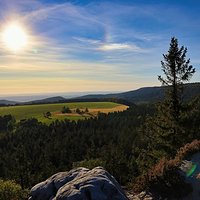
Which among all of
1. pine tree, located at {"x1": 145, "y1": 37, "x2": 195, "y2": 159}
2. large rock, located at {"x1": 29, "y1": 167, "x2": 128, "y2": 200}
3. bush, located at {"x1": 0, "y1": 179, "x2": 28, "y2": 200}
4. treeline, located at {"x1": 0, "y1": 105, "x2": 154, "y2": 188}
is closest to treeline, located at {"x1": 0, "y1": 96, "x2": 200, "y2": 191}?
treeline, located at {"x1": 0, "y1": 105, "x2": 154, "y2": 188}

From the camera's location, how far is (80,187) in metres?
16.8

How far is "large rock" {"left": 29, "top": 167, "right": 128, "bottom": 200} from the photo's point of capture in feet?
53.4

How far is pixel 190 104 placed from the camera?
40.2 metres

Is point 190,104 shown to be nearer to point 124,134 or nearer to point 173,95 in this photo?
point 173,95

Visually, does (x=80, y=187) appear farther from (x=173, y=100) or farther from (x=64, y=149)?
(x=64, y=149)

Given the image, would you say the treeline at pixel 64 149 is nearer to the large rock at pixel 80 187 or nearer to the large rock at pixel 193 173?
the large rock at pixel 193 173

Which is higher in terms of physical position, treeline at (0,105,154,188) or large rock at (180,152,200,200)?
large rock at (180,152,200,200)

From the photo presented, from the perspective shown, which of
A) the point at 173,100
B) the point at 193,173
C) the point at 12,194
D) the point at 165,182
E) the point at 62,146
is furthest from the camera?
the point at 62,146

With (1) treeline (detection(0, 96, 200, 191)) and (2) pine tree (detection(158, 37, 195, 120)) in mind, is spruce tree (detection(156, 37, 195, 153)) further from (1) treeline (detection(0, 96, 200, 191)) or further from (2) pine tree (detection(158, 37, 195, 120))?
(1) treeline (detection(0, 96, 200, 191))

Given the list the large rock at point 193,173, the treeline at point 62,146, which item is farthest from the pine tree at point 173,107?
the treeline at point 62,146

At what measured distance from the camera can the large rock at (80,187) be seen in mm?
16266

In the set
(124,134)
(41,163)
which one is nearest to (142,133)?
(41,163)

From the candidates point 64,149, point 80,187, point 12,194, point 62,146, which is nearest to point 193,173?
point 80,187

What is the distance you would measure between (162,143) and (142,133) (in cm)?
423
